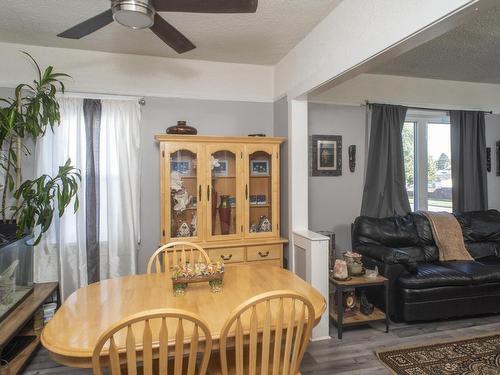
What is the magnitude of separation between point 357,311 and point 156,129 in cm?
269

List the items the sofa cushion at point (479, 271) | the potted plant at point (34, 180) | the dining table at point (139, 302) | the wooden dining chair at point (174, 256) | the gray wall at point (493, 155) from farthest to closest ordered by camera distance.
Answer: the gray wall at point (493, 155) < the sofa cushion at point (479, 271) < the potted plant at point (34, 180) < the wooden dining chair at point (174, 256) < the dining table at point (139, 302)

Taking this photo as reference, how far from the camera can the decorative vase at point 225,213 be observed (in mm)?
3219

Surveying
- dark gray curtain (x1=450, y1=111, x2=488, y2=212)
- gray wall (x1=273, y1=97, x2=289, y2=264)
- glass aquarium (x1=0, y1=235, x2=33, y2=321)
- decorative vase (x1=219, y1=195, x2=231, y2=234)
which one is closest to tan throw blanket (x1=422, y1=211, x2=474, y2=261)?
dark gray curtain (x1=450, y1=111, x2=488, y2=212)

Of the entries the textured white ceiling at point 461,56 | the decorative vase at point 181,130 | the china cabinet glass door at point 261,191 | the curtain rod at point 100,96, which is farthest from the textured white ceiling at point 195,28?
the textured white ceiling at point 461,56

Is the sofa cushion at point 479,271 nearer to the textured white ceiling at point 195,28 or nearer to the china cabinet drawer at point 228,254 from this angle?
the china cabinet drawer at point 228,254

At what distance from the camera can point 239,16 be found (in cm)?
247

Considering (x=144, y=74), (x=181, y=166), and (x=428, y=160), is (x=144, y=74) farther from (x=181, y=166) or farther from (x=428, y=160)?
(x=428, y=160)

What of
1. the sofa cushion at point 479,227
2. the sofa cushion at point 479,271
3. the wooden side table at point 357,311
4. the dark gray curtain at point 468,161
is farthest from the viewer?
the dark gray curtain at point 468,161

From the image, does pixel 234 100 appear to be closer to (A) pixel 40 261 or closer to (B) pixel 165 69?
(B) pixel 165 69

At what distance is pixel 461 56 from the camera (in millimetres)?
3328

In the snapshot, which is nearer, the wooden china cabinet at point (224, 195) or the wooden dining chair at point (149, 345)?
the wooden dining chair at point (149, 345)

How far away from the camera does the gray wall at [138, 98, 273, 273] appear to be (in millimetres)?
3336

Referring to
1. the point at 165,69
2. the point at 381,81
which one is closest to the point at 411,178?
the point at 381,81

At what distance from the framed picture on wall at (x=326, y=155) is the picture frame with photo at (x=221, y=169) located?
111 centimetres
